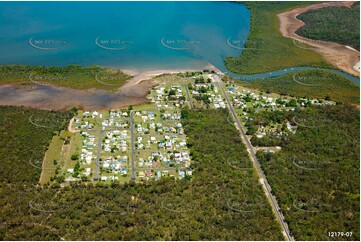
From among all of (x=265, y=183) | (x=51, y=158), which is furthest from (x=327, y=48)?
(x=51, y=158)

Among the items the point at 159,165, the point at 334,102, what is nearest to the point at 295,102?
the point at 334,102

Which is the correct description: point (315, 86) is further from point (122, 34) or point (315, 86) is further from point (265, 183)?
point (122, 34)

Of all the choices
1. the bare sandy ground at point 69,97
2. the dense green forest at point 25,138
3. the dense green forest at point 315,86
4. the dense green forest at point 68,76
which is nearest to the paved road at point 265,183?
the dense green forest at point 315,86

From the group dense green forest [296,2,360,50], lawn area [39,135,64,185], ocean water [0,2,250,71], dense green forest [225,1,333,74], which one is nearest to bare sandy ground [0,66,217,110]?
ocean water [0,2,250,71]

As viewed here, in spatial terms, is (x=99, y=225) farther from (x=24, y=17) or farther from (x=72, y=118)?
(x=24, y=17)

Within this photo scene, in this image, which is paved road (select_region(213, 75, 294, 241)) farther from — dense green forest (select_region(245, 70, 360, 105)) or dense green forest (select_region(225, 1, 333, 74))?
dense green forest (select_region(225, 1, 333, 74))

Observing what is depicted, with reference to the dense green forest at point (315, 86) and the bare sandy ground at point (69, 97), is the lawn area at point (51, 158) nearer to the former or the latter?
the bare sandy ground at point (69, 97)
